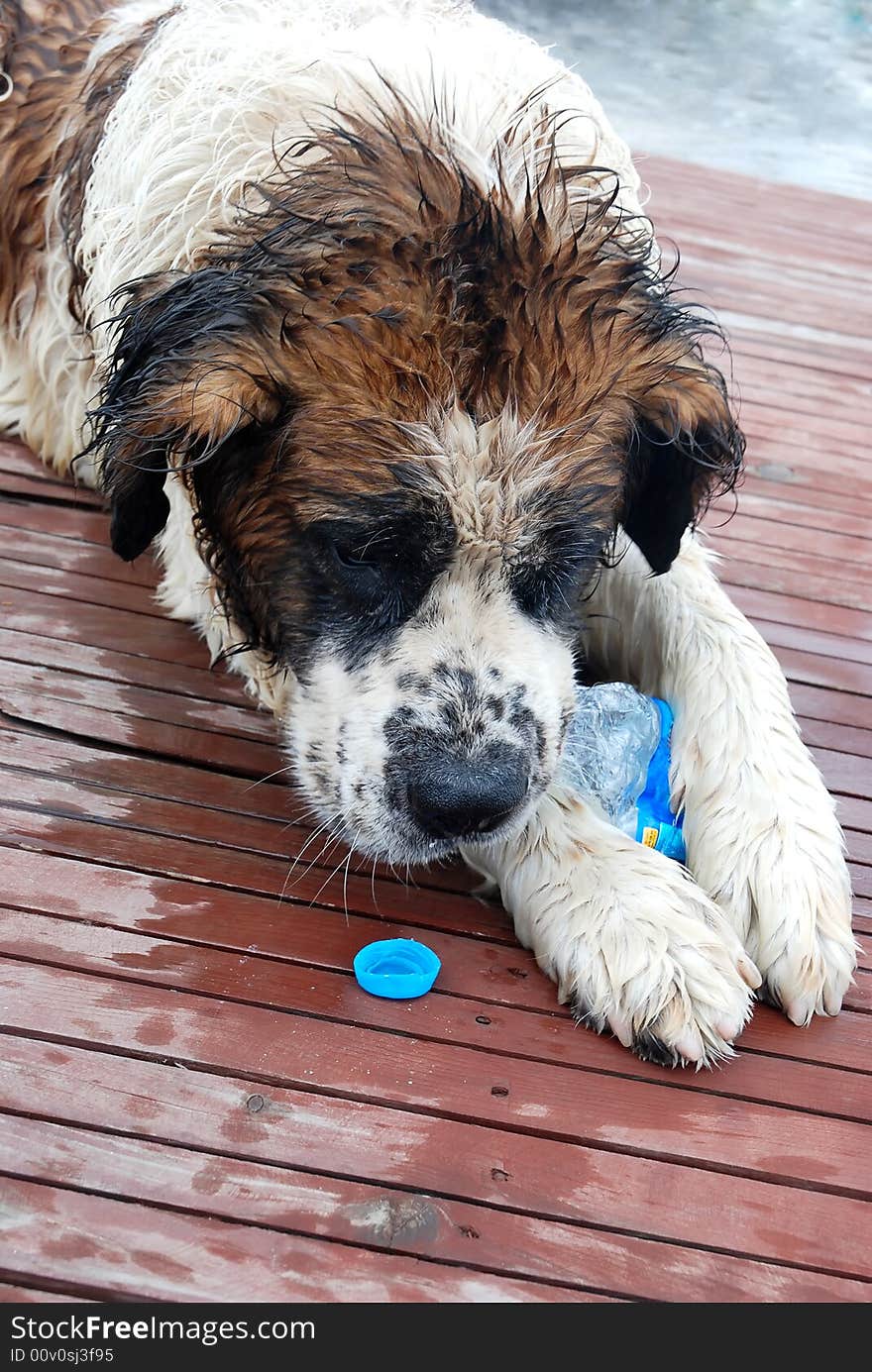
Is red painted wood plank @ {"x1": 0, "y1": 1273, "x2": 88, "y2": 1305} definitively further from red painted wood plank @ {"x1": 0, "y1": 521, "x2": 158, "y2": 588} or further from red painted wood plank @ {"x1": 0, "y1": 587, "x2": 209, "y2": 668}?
red painted wood plank @ {"x1": 0, "y1": 521, "x2": 158, "y2": 588}

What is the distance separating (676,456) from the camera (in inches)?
115

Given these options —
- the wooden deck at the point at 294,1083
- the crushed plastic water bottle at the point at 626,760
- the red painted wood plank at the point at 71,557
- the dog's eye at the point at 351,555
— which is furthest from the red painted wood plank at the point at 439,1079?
the red painted wood plank at the point at 71,557

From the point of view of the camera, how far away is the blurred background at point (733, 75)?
11.1 m

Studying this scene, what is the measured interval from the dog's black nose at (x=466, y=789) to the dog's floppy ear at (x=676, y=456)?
0.71 meters

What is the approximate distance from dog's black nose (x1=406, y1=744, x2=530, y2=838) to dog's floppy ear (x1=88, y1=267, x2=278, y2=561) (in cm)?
70

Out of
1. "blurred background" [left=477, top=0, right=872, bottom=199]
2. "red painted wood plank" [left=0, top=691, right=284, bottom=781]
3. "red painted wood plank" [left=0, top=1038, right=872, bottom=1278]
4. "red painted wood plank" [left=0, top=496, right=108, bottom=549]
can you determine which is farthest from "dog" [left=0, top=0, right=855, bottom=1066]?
"blurred background" [left=477, top=0, right=872, bottom=199]

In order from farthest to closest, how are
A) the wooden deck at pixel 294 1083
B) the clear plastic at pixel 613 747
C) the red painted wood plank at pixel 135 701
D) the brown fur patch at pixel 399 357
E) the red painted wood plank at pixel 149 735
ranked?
the red painted wood plank at pixel 135 701 → the red painted wood plank at pixel 149 735 → the clear plastic at pixel 613 747 → the brown fur patch at pixel 399 357 → the wooden deck at pixel 294 1083

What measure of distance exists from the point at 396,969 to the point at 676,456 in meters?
1.19

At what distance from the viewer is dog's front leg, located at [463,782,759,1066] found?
2.45 meters

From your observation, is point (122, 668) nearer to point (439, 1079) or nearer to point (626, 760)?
point (626, 760)

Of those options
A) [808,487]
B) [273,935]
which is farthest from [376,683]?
[808,487]

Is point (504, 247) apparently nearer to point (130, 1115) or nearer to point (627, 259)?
point (627, 259)

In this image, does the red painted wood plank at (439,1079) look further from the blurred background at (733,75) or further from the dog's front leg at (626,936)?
the blurred background at (733,75)

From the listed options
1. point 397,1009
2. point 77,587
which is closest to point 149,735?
point 77,587
